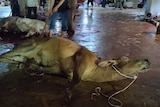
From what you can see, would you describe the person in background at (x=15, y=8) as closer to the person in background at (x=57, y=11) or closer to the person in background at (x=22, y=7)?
the person in background at (x=22, y=7)

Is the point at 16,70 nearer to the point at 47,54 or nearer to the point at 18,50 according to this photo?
the point at 18,50

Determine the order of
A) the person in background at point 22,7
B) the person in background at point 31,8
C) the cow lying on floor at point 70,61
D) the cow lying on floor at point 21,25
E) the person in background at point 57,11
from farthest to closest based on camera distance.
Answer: the person in background at point 31,8, the person in background at point 22,7, the cow lying on floor at point 21,25, the person in background at point 57,11, the cow lying on floor at point 70,61

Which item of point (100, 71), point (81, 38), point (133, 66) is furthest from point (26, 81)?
point (81, 38)

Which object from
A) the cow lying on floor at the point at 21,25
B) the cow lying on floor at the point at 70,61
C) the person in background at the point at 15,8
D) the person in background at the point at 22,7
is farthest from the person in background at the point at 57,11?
the person in background at the point at 15,8

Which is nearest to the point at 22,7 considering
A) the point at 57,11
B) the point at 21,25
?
the point at 21,25

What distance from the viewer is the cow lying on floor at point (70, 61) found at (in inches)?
119

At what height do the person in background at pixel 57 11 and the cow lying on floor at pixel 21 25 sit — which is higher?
the person in background at pixel 57 11

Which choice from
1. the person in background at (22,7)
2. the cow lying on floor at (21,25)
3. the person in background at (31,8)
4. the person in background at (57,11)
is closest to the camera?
the person in background at (57,11)

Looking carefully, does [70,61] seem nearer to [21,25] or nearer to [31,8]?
[21,25]

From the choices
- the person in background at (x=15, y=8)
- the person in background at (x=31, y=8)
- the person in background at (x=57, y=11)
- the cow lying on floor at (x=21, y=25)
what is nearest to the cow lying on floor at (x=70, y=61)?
the person in background at (x=57, y=11)

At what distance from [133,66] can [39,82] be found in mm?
1227

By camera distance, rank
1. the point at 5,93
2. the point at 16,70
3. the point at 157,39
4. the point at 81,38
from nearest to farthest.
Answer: the point at 5,93 < the point at 16,70 < the point at 81,38 < the point at 157,39

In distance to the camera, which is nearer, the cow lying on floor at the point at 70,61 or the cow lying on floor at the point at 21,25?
the cow lying on floor at the point at 70,61

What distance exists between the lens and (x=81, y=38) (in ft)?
20.5
